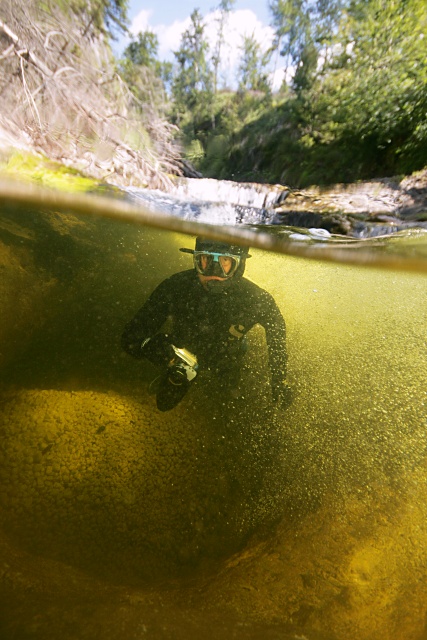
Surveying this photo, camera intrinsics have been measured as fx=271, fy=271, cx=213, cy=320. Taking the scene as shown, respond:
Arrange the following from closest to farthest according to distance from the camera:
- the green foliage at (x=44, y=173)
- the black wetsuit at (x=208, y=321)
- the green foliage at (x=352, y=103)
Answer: the black wetsuit at (x=208, y=321), the green foliage at (x=44, y=173), the green foliage at (x=352, y=103)

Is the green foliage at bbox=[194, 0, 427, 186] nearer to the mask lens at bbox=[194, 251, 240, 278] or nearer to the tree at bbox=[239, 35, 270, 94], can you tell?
the tree at bbox=[239, 35, 270, 94]

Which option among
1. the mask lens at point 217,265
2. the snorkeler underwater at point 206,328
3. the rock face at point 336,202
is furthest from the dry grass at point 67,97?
the snorkeler underwater at point 206,328

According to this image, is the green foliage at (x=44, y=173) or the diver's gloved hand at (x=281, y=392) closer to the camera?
the diver's gloved hand at (x=281, y=392)

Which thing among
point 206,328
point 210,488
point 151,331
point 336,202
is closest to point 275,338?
point 206,328

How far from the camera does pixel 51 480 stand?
1560 mm

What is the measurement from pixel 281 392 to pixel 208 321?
1.14 meters

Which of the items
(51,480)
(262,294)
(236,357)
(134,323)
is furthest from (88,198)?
(51,480)

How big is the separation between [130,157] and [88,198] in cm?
318

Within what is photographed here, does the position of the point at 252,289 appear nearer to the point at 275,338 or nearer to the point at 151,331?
the point at 275,338

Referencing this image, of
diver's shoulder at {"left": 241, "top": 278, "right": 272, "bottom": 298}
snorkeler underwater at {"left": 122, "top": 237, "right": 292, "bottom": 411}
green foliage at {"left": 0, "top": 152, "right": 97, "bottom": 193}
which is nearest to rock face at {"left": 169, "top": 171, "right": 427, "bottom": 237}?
green foliage at {"left": 0, "top": 152, "right": 97, "bottom": 193}

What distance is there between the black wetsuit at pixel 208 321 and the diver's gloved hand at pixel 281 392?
7 cm

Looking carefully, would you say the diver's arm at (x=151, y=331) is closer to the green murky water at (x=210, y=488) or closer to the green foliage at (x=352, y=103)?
the green murky water at (x=210, y=488)

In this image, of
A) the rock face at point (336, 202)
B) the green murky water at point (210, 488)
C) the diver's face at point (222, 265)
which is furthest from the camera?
the rock face at point (336, 202)

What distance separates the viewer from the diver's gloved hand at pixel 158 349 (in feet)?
8.29
